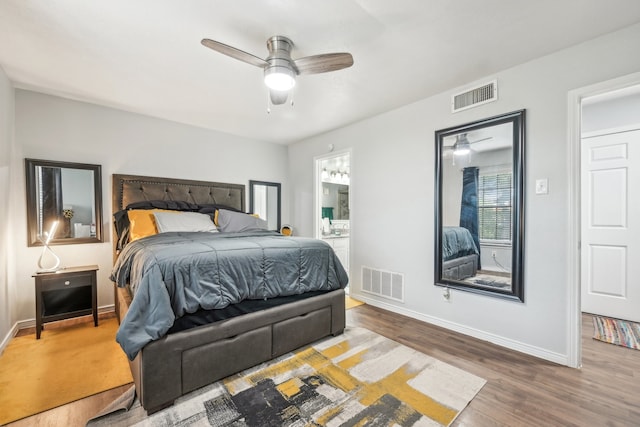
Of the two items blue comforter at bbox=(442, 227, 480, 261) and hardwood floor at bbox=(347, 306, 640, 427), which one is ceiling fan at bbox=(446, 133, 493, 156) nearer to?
blue comforter at bbox=(442, 227, 480, 261)

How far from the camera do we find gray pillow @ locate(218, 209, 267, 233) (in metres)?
3.41

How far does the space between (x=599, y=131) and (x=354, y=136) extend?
2.83m

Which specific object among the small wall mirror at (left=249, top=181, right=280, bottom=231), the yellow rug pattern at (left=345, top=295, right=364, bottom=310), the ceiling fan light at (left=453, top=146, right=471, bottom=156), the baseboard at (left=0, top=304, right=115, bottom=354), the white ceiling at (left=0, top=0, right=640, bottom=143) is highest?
the white ceiling at (left=0, top=0, right=640, bottom=143)

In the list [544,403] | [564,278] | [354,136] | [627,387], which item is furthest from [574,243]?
[354,136]

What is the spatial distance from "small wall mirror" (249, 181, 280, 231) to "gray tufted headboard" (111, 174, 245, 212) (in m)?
0.22

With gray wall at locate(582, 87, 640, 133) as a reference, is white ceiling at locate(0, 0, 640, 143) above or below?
above

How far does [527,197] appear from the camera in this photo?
7.77 feet

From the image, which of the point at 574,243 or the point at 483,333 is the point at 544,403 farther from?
the point at 574,243

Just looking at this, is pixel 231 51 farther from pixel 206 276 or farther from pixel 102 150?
pixel 102 150

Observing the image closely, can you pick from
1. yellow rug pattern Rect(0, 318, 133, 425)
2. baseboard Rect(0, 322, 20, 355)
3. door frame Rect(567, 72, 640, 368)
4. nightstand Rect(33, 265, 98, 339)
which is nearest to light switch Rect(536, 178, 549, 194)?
door frame Rect(567, 72, 640, 368)

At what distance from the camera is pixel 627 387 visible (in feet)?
6.19

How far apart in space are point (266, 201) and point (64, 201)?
2.59m

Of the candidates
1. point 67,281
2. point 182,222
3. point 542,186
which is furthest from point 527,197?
point 67,281

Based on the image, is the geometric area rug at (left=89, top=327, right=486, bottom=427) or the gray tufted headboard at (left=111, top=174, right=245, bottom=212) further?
the gray tufted headboard at (left=111, top=174, right=245, bottom=212)
